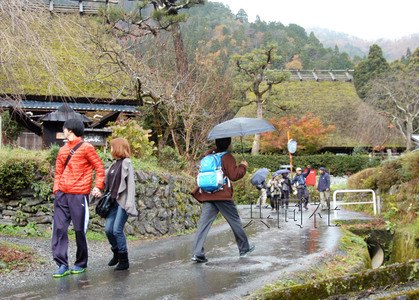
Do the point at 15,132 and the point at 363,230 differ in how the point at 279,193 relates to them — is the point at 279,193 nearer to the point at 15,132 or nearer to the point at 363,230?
the point at 363,230

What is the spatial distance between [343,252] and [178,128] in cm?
2006

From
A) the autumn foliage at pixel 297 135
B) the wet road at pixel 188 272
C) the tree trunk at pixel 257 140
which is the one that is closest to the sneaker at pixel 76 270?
the wet road at pixel 188 272

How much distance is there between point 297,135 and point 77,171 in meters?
35.6

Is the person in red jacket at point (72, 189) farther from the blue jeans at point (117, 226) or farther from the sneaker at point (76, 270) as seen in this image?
the blue jeans at point (117, 226)

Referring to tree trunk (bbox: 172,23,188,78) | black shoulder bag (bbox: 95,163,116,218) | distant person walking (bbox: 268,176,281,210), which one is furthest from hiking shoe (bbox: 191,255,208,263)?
tree trunk (bbox: 172,23,188,78)

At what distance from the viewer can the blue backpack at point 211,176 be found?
25.9ft

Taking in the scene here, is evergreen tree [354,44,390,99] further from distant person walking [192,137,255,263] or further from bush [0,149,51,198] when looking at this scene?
distant person walking [192,137,255,263]

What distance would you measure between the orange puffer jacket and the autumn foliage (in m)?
34.3

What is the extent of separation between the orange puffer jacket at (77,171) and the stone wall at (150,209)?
4745 mm

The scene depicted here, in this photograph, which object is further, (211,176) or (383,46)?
(383,46)

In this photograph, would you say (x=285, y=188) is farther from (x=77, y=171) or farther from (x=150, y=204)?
(x=77, y=171)

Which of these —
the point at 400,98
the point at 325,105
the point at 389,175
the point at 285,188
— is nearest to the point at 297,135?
the point at 400,98

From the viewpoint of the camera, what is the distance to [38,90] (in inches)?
902

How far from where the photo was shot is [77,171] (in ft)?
23.1
